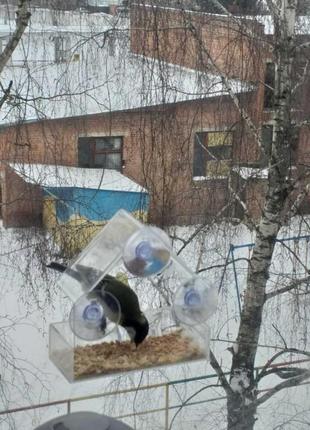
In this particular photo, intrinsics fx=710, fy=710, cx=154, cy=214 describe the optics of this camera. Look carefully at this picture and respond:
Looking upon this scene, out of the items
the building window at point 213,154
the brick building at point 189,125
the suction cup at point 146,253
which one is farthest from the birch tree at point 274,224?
the suction cup at point 146,253

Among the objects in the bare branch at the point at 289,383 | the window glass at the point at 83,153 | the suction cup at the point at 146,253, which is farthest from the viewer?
the window glass at the point at 83,153

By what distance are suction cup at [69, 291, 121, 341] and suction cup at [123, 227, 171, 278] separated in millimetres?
154

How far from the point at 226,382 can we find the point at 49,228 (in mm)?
2813

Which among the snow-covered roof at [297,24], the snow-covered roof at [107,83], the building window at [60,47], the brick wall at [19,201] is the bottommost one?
the brick wall at [19,201]

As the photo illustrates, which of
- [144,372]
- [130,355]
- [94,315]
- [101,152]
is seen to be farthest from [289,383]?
[101,152]

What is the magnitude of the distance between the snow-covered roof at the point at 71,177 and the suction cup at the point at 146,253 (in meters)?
4.18

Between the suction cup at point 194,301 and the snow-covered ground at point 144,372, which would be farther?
the snow-covered ground at point 144,372

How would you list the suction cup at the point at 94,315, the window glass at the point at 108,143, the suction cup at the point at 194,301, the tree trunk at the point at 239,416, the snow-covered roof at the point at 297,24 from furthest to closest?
the window glass at the point at 108,143
the snow-covered roof at the point at 297,24
the tree trunk at the point at 239,416
the suction cup at the point at 194,301
the suction cup at the point at 94,315

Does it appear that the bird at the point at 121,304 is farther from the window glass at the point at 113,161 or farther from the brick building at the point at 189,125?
the window glass at the point at 113,161

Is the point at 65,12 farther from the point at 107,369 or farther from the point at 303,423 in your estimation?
the point at 107,369

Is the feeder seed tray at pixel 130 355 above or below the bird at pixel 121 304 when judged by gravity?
below

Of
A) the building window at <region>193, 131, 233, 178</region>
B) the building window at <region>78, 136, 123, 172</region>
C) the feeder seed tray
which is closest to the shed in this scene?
the building window at <region>78, 136, 123, 172</region>

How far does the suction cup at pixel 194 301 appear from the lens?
2197mm

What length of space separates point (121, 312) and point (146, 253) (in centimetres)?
27
